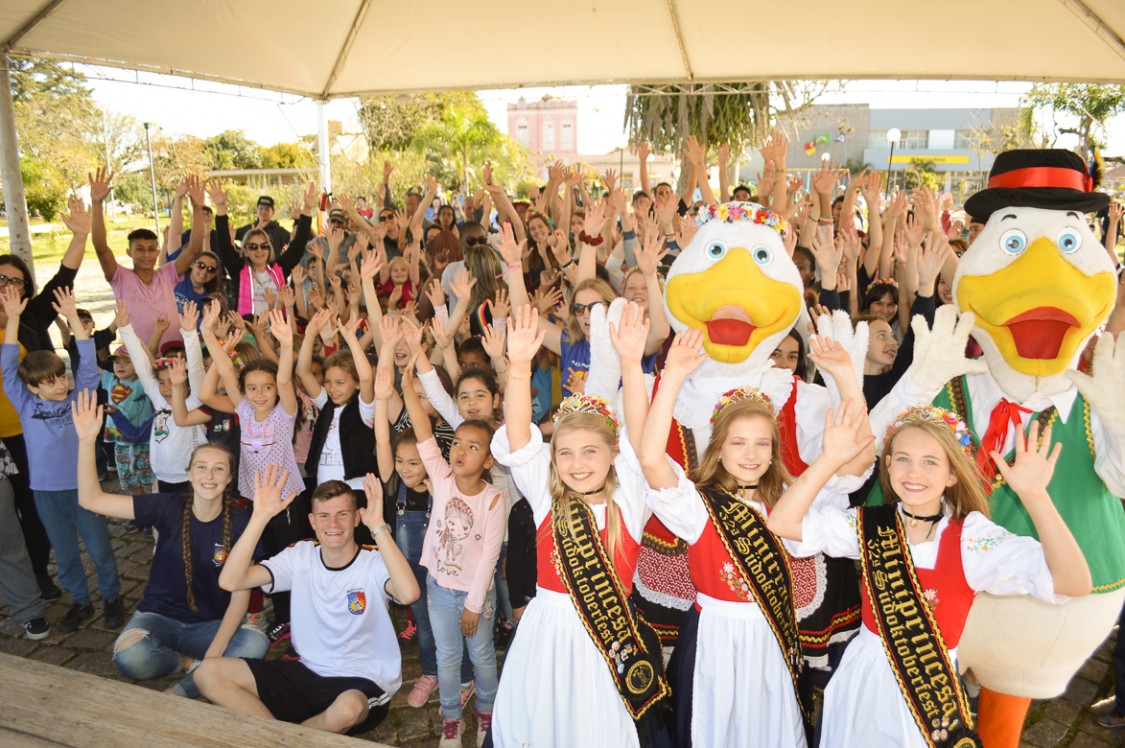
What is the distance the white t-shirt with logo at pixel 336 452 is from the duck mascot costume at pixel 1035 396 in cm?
248

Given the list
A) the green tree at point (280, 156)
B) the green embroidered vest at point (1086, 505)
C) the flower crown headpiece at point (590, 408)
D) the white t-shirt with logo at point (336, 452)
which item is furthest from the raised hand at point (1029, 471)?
the green tree at point (280, 156)

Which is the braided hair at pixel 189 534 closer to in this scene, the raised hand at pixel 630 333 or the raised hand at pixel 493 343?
the raised hand at pixel 493 343

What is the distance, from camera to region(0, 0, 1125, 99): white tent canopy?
5324mm

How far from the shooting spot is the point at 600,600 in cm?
247

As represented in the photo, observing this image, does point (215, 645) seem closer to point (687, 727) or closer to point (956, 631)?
point (687, 727)

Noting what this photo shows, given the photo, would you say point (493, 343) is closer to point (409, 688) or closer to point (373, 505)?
point (373, 505)

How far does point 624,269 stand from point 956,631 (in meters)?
3.66

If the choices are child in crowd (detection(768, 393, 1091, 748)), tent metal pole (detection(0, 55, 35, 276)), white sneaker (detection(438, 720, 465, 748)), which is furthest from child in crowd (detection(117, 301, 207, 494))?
child in crowd (detection(768, 393, 1091, 748))

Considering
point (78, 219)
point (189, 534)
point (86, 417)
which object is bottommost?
point (189, 534)

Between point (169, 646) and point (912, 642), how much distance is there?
3113 mm

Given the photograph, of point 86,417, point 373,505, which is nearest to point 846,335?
point 373,505

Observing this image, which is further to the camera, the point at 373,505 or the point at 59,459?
the point at 59,459

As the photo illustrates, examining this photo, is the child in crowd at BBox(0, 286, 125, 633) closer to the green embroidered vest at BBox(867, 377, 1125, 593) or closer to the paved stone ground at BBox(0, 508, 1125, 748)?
the paved stone ground at BBox(0, 508, 1125, 748)

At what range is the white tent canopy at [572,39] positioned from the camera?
5324mm
